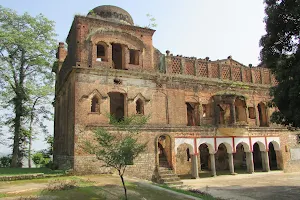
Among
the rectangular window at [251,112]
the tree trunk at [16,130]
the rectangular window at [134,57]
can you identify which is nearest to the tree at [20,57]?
the tree trunk at [16,130]

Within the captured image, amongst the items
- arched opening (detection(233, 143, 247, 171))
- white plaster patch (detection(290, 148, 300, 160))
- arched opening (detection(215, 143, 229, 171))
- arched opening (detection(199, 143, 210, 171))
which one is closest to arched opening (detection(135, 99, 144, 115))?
arched opening (detection(199, 143, 210, 171))

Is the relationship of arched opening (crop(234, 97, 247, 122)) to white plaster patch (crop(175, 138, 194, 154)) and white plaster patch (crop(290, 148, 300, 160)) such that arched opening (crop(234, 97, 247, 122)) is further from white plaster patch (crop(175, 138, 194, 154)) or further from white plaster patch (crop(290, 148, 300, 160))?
white plaster patch (crop(290, 148, 300, 160))

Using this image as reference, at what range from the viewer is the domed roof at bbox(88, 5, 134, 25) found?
62.6 ft

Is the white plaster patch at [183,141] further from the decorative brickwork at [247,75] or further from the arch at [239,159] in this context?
the arch at [239,159]

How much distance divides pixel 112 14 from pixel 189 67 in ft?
22.0

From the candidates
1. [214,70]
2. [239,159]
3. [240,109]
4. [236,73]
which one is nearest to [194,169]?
[240,109]

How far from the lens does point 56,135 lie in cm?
2247

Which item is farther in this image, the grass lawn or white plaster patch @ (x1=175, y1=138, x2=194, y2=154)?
white plaster patch @ (x1=175, y1=138, x2=194, y2=154)

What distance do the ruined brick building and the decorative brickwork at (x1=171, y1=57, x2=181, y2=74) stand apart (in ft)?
0.24

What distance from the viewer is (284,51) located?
10.5 metres

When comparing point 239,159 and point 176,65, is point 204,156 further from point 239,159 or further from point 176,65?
point 176,65

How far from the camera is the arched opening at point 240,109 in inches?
832

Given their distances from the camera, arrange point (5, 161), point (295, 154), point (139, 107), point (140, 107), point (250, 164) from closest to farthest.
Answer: point (140, 107) → point (139, 107) → point (250, 164) → point (295, 154) → point (5, 161)

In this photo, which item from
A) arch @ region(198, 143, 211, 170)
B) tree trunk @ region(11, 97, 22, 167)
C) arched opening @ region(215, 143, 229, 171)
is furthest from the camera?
arched opening @ region(215, 143, 229, 171)
